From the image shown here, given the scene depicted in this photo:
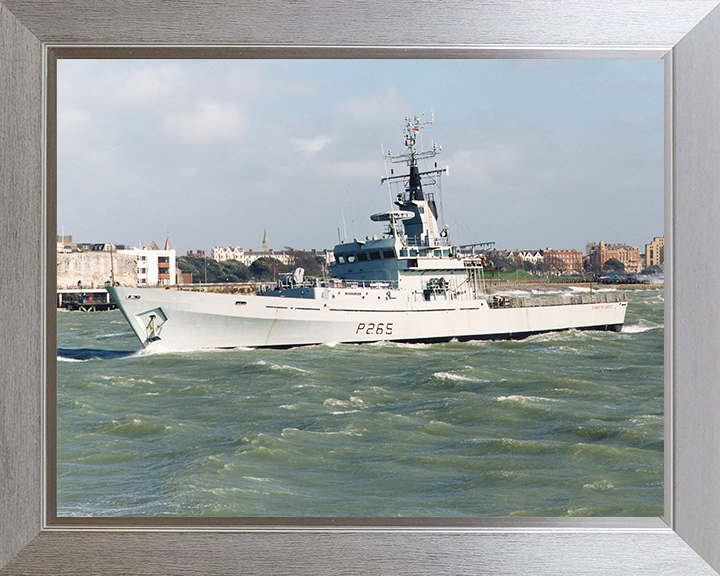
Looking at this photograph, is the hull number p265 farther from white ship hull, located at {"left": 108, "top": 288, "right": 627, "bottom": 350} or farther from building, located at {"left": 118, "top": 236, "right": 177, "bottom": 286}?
building, located at {"left": 118, "top": 236, "right": 177, "bottom": 286}

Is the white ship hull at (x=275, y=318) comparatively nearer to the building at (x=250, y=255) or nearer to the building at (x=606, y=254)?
the building at (x=250, y=255)

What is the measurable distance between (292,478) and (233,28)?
11.4 feet

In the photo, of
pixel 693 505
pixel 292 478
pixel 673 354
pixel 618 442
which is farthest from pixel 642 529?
pixel 618 442

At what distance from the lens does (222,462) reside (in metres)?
4.59

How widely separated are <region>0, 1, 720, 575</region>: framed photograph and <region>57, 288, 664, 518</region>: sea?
0.15 metres

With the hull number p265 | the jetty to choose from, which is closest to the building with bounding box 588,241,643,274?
the hull number p265

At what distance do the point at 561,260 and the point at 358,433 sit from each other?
10.1 feet

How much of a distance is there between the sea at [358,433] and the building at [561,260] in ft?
3.10

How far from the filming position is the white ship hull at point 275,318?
9469 millimetres

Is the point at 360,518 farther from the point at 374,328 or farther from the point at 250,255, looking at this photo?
the point at 374,328

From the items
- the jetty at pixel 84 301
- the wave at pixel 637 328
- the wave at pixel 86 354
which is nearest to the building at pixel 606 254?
the wave at pixel 86 354

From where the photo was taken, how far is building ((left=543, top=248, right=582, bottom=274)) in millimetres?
6809

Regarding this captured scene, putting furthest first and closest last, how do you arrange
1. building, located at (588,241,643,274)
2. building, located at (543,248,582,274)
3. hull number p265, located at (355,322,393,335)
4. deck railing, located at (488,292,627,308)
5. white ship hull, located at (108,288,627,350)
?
1. deck railing, located at (488,292,627,308)
2. hull number p265, located at (355,322,393,335)
3. white ship hull, located at (108,288,627,350)
4. building, located at (543,248,582,274)
5. building, located at (588,241,643,274)

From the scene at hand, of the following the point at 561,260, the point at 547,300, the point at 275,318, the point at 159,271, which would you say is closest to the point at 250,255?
the point at 275,318
